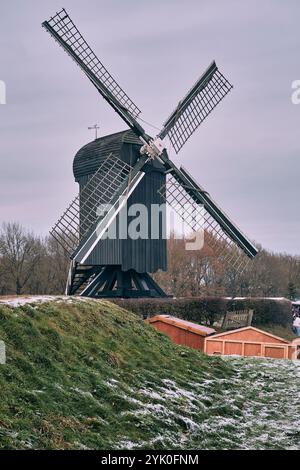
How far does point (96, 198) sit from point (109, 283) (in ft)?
12.6

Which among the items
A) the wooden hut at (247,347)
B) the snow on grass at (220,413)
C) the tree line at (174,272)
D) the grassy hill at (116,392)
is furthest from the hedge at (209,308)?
the snow on grass at (220,413)

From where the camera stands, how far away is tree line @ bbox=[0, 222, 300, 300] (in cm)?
4778

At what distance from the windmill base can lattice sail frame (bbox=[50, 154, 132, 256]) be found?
69.4 inches

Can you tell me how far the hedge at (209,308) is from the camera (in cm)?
2702

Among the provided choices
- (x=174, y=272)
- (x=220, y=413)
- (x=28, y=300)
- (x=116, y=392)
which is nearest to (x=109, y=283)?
(x=28, y=300)

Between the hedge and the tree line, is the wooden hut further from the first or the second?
the tree line

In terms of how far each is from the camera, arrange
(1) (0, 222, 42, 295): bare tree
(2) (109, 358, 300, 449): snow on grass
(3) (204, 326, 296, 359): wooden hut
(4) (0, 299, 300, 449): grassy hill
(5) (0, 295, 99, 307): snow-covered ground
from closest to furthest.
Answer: (4) (0, 299, 300, 449): grassy hill → (2) (109, 358, 300, 449): snow on grass → (5) (0, 295, 99, 307): snow-covered ground → (3) (204, 326, 296, 359): wooden hut → (1) (0, 222, 42, 295): bare tree

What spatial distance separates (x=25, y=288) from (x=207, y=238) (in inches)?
913

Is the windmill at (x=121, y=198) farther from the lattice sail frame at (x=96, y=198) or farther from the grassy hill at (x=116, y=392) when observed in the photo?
the grassy hill at (x=116, y=392)

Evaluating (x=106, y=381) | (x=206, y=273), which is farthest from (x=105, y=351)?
(x=206, y=273)

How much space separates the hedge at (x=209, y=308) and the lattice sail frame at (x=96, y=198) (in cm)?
338

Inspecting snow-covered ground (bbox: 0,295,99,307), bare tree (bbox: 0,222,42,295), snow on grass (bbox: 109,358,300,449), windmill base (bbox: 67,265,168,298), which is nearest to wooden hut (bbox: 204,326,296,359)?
snow on grass (bbox: 109,358,300,449)

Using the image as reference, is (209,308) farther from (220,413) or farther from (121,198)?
(220,413)
